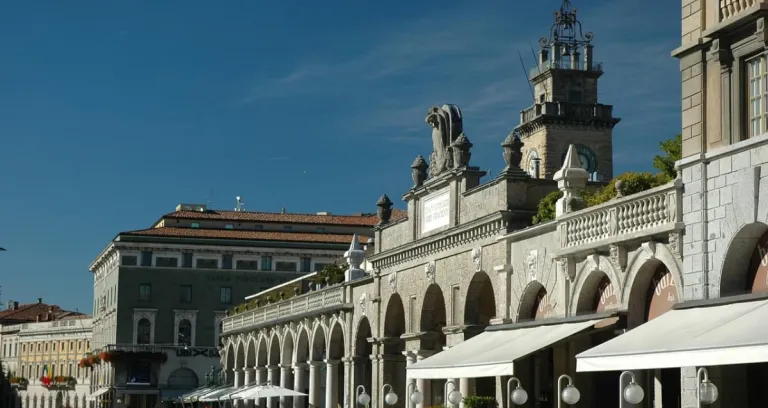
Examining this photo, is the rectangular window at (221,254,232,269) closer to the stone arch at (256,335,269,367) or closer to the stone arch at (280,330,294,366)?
the stone arch at (256,335,269,367)

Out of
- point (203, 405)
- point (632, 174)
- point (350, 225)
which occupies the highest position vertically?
point (350, 225)

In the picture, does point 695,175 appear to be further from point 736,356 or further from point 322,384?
point 322,384

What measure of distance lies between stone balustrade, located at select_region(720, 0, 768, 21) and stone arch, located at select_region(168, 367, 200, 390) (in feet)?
230

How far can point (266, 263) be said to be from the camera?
87.6 meters

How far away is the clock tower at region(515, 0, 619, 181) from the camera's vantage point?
83.6 meters

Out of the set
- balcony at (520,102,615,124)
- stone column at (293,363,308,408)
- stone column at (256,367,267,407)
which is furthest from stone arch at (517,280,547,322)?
balcony at (520,102,615,124)

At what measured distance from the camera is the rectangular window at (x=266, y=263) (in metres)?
87.6

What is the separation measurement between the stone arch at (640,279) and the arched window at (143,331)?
6579cm

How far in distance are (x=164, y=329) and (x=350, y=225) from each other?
602 inches

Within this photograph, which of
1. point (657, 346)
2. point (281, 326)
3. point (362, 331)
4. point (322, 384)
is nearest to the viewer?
point (657, 346)

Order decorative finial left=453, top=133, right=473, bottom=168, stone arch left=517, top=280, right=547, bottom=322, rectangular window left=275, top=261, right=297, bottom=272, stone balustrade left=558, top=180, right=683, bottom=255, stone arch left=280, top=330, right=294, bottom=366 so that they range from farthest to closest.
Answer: rectangular window left=275, top=261, right=297, bottom=272 → stone arch left=280, top=330, right=294, bottom=366 → decorative finial left=453, top=133, right=473, bottom=168 → stone arch left=517, top=280, right=547, bottom=322 → stone balustrade left=558, top=180, right=683, bottom=255

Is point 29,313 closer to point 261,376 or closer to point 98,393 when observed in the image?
A: point 98,393

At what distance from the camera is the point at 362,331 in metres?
42.2

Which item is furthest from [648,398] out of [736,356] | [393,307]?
[393,307]
